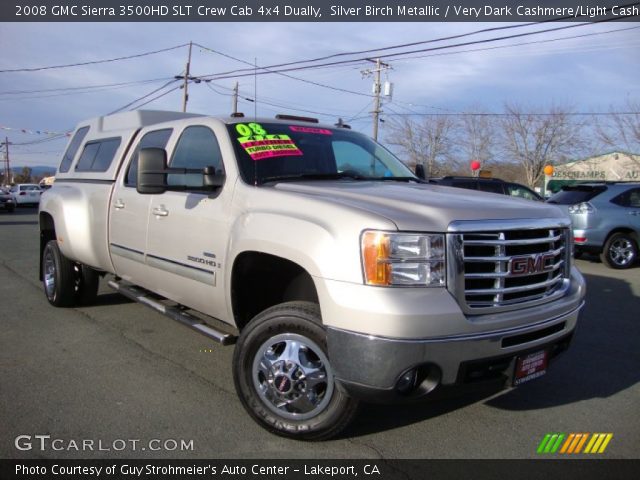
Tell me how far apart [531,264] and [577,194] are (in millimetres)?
8918

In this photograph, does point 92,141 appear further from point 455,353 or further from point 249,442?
point 455,353

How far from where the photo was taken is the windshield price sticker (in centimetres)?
381

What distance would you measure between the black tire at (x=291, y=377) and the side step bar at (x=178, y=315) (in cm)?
35

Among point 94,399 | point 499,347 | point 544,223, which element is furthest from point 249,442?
point 544,223

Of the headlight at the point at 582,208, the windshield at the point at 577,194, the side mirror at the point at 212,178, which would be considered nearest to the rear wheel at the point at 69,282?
the side mirror at the point at 212,178

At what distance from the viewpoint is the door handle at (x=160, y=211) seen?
13.6 ft

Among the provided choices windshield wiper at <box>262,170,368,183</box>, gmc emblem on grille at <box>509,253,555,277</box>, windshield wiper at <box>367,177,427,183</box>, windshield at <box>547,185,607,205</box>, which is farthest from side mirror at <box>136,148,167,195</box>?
windshield at <box>547,185,607,205</box>

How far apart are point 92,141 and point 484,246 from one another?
4.92 metres

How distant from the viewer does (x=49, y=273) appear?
6383 millimetres

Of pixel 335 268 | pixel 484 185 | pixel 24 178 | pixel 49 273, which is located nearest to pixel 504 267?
pixel 335 268

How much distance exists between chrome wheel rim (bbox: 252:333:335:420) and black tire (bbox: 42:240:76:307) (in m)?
3.70

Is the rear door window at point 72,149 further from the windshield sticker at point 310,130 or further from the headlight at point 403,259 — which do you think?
the headlight at point 403,259

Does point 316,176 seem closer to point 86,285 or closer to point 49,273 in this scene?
point 86,285
